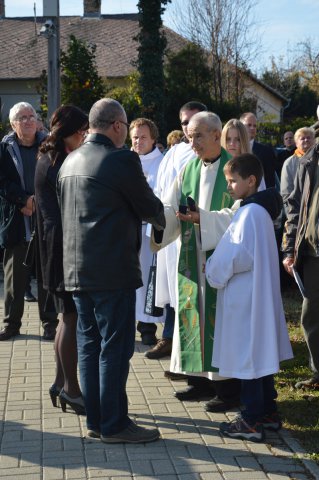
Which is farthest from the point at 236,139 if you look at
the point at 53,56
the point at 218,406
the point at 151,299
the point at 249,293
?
the point at 53,56

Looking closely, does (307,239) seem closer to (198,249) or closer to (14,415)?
(198,249)

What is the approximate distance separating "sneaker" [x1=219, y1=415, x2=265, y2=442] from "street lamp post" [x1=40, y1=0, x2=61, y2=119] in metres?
8.81

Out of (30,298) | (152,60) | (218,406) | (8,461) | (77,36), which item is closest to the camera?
(8,461)

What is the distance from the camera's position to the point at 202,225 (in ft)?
18.2

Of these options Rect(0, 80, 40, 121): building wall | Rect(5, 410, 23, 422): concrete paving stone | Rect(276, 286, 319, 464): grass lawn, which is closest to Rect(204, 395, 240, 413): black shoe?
Rect(276, 286, 319, 464): grass lawn

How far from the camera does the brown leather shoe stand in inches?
285

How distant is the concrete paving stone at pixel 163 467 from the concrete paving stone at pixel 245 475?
0.31 meters

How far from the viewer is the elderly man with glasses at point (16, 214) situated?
800cm

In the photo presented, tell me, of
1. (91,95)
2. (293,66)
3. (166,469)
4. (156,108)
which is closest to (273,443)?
(166,469)

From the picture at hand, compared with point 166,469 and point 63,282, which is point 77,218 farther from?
point 166,469

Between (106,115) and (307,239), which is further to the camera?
(307,239)

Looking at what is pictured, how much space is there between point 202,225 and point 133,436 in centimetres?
148

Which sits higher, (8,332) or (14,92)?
(14,92)

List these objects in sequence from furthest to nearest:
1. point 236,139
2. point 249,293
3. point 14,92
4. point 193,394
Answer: point 14,92, point 236,139, point 193,394, point 249,293
